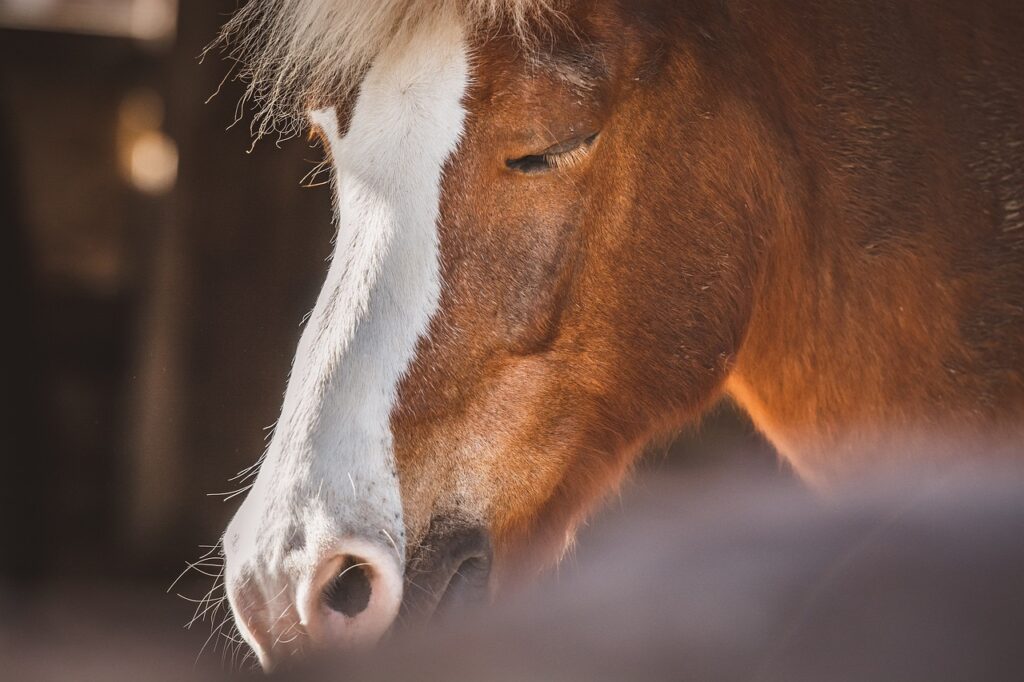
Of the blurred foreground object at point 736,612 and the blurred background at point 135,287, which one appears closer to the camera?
the blurred foreground object at point 736,612

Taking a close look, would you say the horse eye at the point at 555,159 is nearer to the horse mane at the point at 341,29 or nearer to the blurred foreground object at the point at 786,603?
the horse mane at the point at 341,29

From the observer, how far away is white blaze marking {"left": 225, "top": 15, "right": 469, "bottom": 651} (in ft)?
2.07

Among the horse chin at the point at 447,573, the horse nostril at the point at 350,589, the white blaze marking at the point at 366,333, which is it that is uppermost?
the white blaze marking at the point at 366,333

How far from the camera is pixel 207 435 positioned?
37.7 inches

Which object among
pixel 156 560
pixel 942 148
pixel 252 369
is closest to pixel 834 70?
pixel 942 148

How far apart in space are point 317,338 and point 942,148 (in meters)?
0.53

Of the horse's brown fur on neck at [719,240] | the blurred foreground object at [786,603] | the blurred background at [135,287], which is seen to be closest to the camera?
the blurred foreground object at [786,603]

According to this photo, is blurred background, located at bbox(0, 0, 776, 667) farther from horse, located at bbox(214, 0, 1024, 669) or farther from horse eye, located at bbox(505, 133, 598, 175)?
horse eye, located at bbox(505, 133, 598, 175)

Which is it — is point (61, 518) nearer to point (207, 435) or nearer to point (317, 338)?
point (207, 435)

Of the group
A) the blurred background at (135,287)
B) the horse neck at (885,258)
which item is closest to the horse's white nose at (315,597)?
the blurred background at (135,287)

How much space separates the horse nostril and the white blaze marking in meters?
0.02

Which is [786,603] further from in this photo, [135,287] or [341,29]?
[135,287]

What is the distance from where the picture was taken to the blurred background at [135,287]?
3.08 ft

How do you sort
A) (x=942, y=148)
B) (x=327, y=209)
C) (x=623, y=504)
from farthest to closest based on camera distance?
1. (x=327, y=209)
2. (x=623, y=504)
3. (x=942, y=148)
